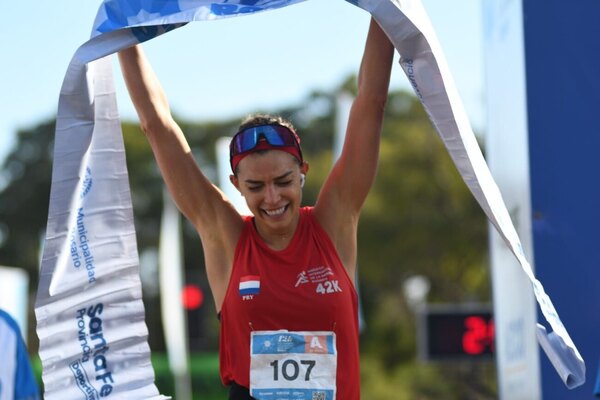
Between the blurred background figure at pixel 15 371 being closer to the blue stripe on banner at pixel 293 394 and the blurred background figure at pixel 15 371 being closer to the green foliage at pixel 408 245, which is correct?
the blue stripe on banner at pixel 293 394

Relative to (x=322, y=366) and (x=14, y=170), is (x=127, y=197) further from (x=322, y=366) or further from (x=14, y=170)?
(x=14, y=170)

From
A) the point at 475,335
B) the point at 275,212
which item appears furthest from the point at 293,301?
the point at 475,335

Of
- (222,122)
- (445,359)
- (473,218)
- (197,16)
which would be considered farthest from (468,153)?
(222,122)

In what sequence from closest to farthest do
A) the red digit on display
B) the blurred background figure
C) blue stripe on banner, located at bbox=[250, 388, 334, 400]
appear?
blue stripe on banner, located at bbox=[250, 388, 334, 400] → the blurred background figure → the red digit on display

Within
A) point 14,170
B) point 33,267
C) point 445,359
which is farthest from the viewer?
point 14,170

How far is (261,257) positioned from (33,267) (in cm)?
4595

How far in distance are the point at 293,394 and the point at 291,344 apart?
17 centimetres

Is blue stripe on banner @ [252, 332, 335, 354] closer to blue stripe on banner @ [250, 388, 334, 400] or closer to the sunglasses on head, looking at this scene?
blue stripe on banner @ [250, 388, 334, 400]

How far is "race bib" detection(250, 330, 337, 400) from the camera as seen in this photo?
149 inches

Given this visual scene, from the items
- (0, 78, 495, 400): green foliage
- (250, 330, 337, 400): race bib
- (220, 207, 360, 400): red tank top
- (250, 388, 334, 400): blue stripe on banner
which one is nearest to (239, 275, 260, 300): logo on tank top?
(220, 207, 360, 400): red tank top

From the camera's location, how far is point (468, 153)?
3.75 m

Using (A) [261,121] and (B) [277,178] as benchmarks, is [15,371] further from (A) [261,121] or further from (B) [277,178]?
(B) [277,178]

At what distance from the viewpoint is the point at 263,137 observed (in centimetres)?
390

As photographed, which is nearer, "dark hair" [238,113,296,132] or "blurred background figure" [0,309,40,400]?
"dark hair" [238,113,296,132]
